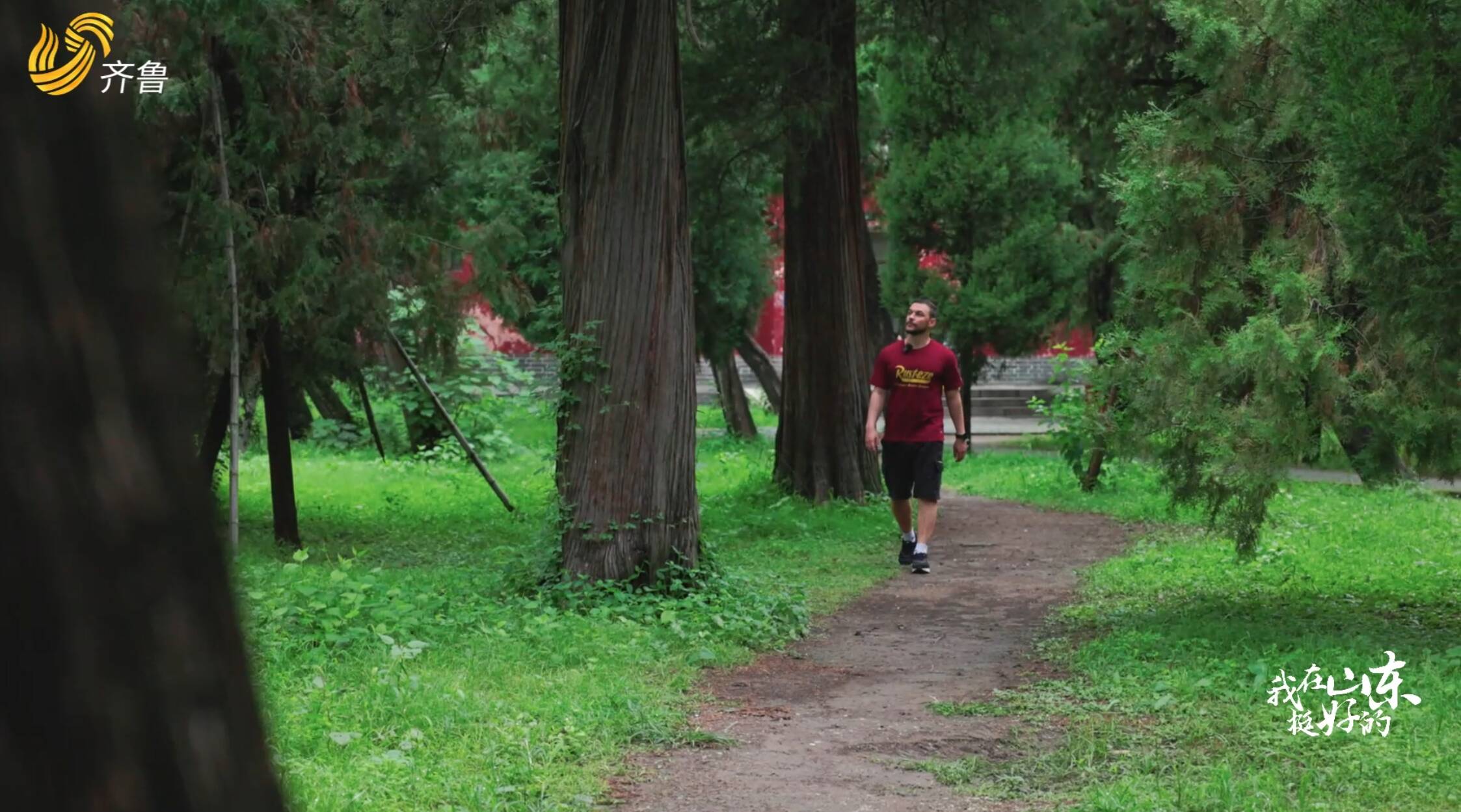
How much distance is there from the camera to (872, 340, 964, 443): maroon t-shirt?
10.8 meters

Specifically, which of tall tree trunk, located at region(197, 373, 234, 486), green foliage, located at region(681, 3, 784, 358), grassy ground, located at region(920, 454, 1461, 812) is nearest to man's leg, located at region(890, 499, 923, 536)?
grassy ground, located at region(920, 454, 1461, 812)

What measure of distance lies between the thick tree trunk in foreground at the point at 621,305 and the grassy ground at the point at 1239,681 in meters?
2.52

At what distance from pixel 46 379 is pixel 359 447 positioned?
24.7 m

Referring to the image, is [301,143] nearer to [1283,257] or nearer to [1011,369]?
[1283,257]

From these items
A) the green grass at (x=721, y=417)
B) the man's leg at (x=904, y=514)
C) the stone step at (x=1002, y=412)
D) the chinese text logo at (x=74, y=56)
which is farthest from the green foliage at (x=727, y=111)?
the stone step at (x=1002, y=412)

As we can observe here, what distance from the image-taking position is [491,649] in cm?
740

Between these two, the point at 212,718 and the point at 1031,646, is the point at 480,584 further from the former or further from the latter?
the point at 212,718

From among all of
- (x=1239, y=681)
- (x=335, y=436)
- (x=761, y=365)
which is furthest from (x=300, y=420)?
(x=1239, y=681)

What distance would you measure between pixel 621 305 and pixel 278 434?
4905mm

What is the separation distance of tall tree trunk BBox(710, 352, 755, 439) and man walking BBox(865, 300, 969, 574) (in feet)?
58.2

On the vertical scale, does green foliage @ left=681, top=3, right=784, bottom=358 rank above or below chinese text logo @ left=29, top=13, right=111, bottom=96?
above

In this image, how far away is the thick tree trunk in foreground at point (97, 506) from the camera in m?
1.52

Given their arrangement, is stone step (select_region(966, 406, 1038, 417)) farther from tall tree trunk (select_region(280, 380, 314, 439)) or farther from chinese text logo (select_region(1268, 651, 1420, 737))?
chinese text logo (select_region(1268, 651, 1420, 737))

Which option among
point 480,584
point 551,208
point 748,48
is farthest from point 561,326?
point 551,208
